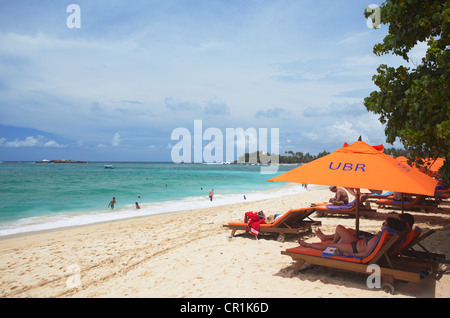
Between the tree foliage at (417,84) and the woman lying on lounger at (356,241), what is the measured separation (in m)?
A: 1.38

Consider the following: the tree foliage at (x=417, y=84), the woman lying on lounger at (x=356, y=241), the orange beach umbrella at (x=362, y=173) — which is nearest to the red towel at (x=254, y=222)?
the woman lying on lounger at (x=356, y=241)

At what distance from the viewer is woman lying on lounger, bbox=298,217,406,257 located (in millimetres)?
4602

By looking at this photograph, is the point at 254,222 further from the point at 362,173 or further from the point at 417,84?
the point at 417,84

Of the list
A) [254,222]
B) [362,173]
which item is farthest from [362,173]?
[254,222]

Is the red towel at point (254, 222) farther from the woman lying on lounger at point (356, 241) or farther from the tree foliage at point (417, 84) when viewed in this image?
the tree foliage at point (417, 84)

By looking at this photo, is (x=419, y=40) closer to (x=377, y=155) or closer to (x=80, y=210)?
(x=377, y=155)

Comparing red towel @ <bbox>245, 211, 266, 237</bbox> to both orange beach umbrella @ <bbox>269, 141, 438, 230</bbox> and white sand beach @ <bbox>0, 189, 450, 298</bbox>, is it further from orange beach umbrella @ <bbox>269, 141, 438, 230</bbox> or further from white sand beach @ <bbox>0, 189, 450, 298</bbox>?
orange beach umbrella @ <bbox>269, 141, 438, 230</bbox>

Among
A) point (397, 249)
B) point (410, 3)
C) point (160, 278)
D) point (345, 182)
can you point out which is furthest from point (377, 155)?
point (160, 278)

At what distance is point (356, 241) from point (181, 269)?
3265 millimetres

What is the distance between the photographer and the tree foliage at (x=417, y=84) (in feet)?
15.6

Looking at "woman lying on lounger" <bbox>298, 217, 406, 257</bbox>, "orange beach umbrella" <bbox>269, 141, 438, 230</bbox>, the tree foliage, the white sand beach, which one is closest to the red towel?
the white sand beach

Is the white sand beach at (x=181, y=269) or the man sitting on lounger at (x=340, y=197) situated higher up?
the man sitting on lounger at (x=340, y=197)

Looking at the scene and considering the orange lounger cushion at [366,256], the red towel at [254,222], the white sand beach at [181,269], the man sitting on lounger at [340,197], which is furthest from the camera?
the man sitting on lounger at [340,197]
